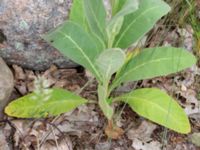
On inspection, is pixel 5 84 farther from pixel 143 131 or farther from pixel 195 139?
pixel 195 139

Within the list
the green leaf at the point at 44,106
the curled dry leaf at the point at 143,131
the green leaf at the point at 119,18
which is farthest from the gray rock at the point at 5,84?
the curled dry leaf at the point at 143,131

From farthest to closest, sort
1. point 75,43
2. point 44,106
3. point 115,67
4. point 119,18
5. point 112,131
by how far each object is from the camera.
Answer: point 112,131
point 44,106
point 75,43
point 115,67
point 119,18

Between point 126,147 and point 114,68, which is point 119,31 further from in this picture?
point 126,147

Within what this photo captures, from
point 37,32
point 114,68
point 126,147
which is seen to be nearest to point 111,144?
point 126,147

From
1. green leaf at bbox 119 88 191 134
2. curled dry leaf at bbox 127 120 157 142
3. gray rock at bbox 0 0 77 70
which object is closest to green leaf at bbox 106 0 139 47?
green leaf at bbox 119 88 191 134

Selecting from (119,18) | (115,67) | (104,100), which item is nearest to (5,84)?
(104,100)

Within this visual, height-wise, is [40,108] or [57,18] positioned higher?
[57,18]

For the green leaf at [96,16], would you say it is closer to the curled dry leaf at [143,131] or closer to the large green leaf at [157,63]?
the large green leaf at [157,63]
